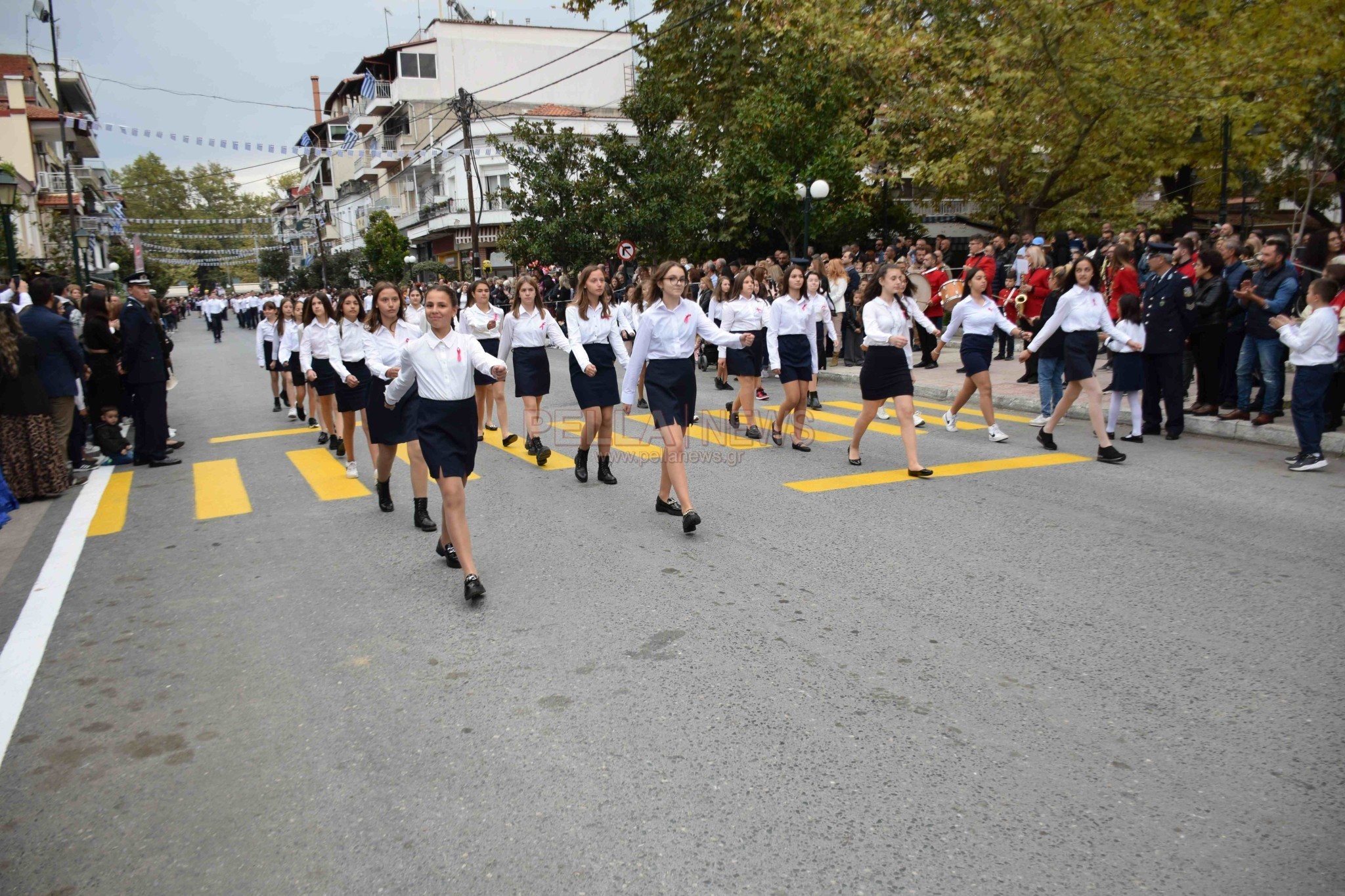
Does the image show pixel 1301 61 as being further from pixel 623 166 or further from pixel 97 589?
pixel 97 589

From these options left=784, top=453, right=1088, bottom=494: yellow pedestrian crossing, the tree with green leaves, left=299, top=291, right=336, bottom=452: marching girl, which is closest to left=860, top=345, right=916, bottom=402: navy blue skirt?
left=784, top=453, right=1088, bottom=494: yellow pedestrian crossing

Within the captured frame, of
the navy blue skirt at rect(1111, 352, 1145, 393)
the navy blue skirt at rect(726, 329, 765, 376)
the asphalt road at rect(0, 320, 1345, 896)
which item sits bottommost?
the asphalt road at rect(0, 320, 1345, 896)

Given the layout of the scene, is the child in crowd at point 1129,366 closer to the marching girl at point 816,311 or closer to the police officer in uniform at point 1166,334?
the police officer in uniform at point 1166,334

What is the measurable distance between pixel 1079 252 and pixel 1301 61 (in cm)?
1249

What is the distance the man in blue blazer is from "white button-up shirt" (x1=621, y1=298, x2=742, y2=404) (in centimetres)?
587

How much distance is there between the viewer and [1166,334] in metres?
9.77

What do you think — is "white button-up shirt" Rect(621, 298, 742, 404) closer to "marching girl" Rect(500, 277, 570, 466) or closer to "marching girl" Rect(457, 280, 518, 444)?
"marching girl" Rect(500, 277, 570, 466)

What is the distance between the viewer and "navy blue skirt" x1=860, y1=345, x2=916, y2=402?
8.52 metres

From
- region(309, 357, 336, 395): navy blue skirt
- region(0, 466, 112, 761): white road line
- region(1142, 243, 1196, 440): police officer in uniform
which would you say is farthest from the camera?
region(309, 357, 336, 395): navy blue skirt

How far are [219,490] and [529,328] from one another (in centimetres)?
345

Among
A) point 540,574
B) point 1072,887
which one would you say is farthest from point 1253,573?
point 540,574

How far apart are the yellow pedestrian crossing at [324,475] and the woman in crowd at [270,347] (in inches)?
151

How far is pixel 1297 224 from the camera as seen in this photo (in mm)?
22922

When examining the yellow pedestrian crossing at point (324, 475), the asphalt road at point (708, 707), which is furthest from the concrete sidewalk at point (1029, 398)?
the yellow pedestrian crossing at point (324, 475)
